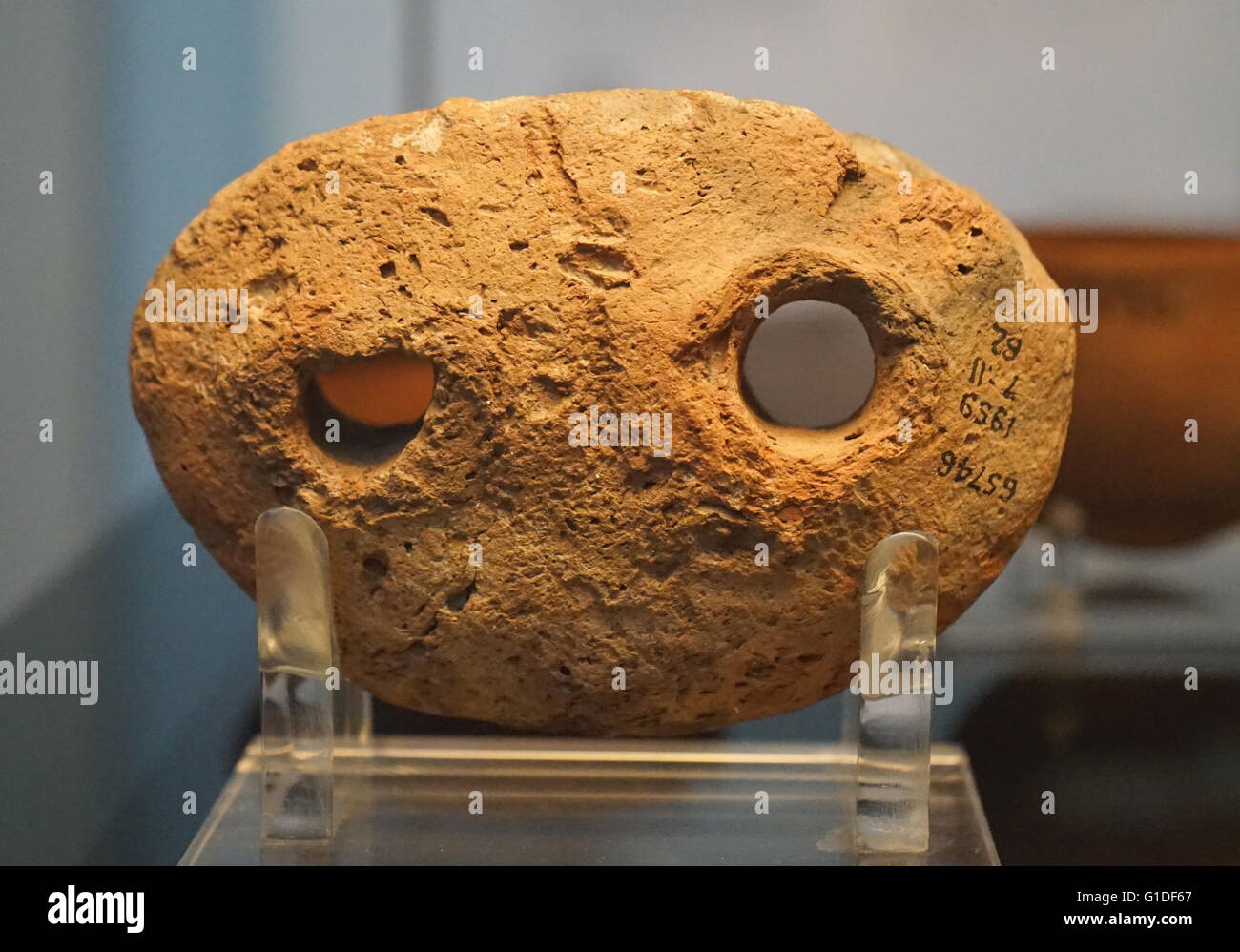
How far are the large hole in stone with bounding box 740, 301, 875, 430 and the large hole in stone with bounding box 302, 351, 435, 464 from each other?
0.80 meters

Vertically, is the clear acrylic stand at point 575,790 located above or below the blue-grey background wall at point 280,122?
below

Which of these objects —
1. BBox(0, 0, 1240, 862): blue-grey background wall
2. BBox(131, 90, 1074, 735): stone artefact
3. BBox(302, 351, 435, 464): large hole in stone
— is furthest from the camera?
BBox(0, 0, 1240, 862): blue-grey background wall

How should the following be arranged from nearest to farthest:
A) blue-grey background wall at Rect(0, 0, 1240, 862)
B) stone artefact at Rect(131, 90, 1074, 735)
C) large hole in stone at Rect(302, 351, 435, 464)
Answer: stone artefact at Rect(131, 90, 1074, 735) < large hole in stone at Rect(302, 351, 435, 464) < blue-grey background wall at Rect(0, 0, 1240, 862)

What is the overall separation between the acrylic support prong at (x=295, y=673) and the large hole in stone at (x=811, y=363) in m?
1.18

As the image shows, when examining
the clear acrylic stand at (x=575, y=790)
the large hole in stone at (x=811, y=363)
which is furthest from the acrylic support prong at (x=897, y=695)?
the large hole in stone at (x=811, y=363)

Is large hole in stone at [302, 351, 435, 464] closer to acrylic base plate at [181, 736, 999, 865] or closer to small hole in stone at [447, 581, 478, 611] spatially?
small hole in stone at [447, 581, 478, 611]

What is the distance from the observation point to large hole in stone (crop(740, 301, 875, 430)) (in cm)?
316

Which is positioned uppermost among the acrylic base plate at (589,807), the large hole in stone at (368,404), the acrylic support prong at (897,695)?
the large hole in stone at (368,404)

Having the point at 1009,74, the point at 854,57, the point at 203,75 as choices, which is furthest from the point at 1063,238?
the point at 203,75

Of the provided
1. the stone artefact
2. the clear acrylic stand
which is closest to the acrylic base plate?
the clear acrylic stand

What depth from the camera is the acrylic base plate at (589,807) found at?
2.54 meters

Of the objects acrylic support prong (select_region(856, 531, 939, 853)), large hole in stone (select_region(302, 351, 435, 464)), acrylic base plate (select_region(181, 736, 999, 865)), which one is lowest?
acrylic base plate (select_region(181, 736, 999, 865))

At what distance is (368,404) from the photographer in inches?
111

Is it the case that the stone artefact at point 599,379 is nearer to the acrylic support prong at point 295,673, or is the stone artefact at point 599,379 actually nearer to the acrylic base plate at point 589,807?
the acrylic support prong at point 295,673
